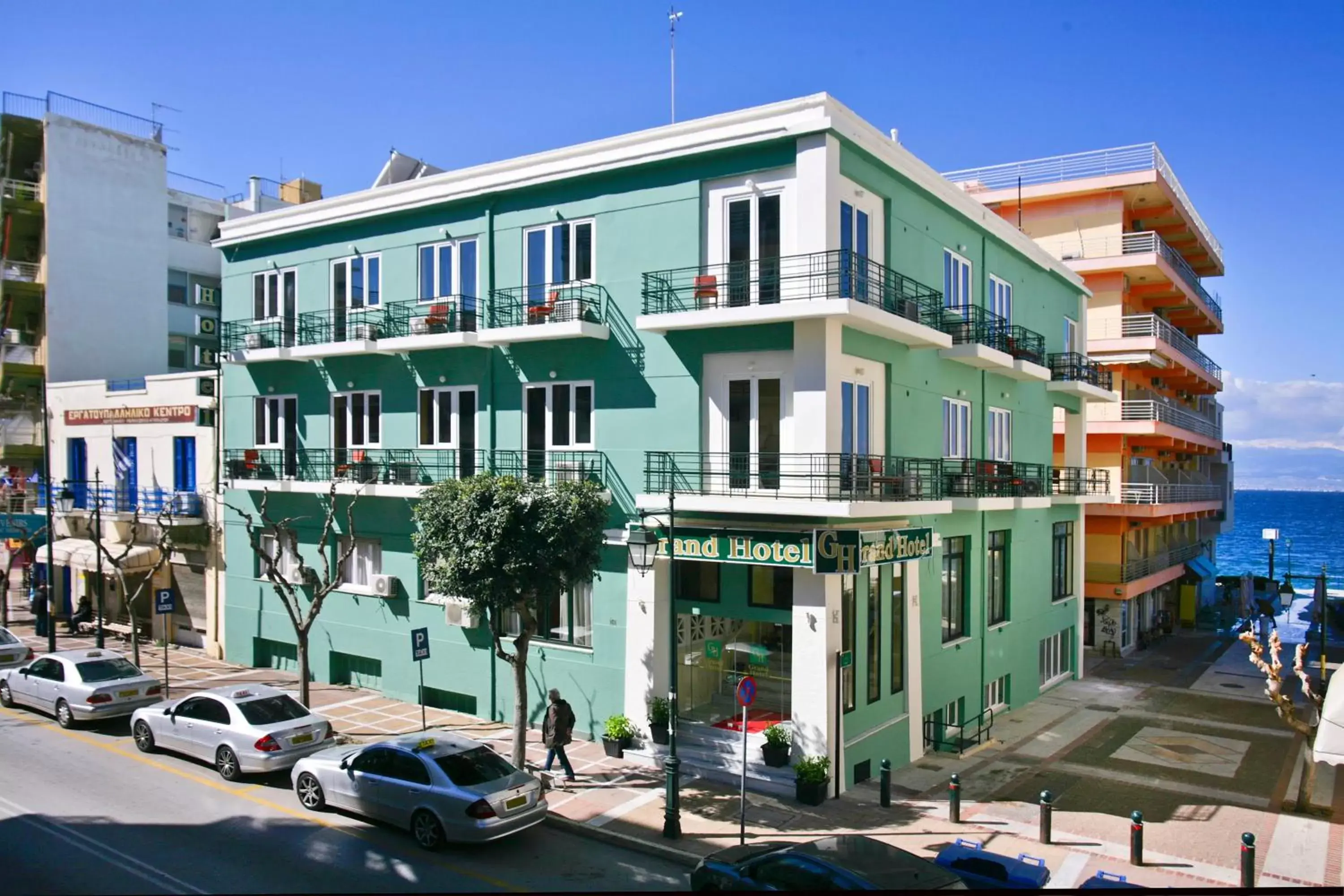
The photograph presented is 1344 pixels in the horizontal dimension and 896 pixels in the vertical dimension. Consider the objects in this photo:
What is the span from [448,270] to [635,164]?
19.5 feet

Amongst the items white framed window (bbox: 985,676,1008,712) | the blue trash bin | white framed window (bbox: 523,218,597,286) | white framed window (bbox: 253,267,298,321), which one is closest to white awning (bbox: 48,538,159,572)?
white framed window (bbox: 253,267,298,321)

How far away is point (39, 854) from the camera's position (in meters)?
13.5

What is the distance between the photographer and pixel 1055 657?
2944 cm

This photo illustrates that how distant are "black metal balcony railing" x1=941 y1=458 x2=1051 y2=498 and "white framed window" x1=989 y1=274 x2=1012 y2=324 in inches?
155

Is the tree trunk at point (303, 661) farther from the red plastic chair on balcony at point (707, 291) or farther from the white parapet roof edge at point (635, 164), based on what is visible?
the red plastic chair on balcony at point (707, 291)

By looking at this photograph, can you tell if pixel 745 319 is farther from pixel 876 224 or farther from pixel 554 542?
pixel 554 542

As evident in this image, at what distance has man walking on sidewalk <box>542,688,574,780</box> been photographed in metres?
17.8

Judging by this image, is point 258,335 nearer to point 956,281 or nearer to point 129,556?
point 129,556

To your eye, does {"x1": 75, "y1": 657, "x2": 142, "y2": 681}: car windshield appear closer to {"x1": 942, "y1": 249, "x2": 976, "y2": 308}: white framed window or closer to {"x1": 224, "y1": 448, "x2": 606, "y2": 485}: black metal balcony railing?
{"x1": 224, "y1": 448, "x2": 606, "y2": 485}: black metal balcony railing

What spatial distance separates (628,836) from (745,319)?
29.8 feet

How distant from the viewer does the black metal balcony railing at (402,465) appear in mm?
20562

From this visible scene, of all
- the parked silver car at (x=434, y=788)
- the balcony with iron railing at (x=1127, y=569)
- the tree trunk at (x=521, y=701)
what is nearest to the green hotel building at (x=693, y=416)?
the tree trunk at (x=521, y=701)

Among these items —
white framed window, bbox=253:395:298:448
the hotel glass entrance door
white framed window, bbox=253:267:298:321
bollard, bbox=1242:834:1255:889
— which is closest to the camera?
bollard, bbox=1242:834:1255:889

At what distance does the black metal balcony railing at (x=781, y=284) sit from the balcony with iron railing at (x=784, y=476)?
288 cm
